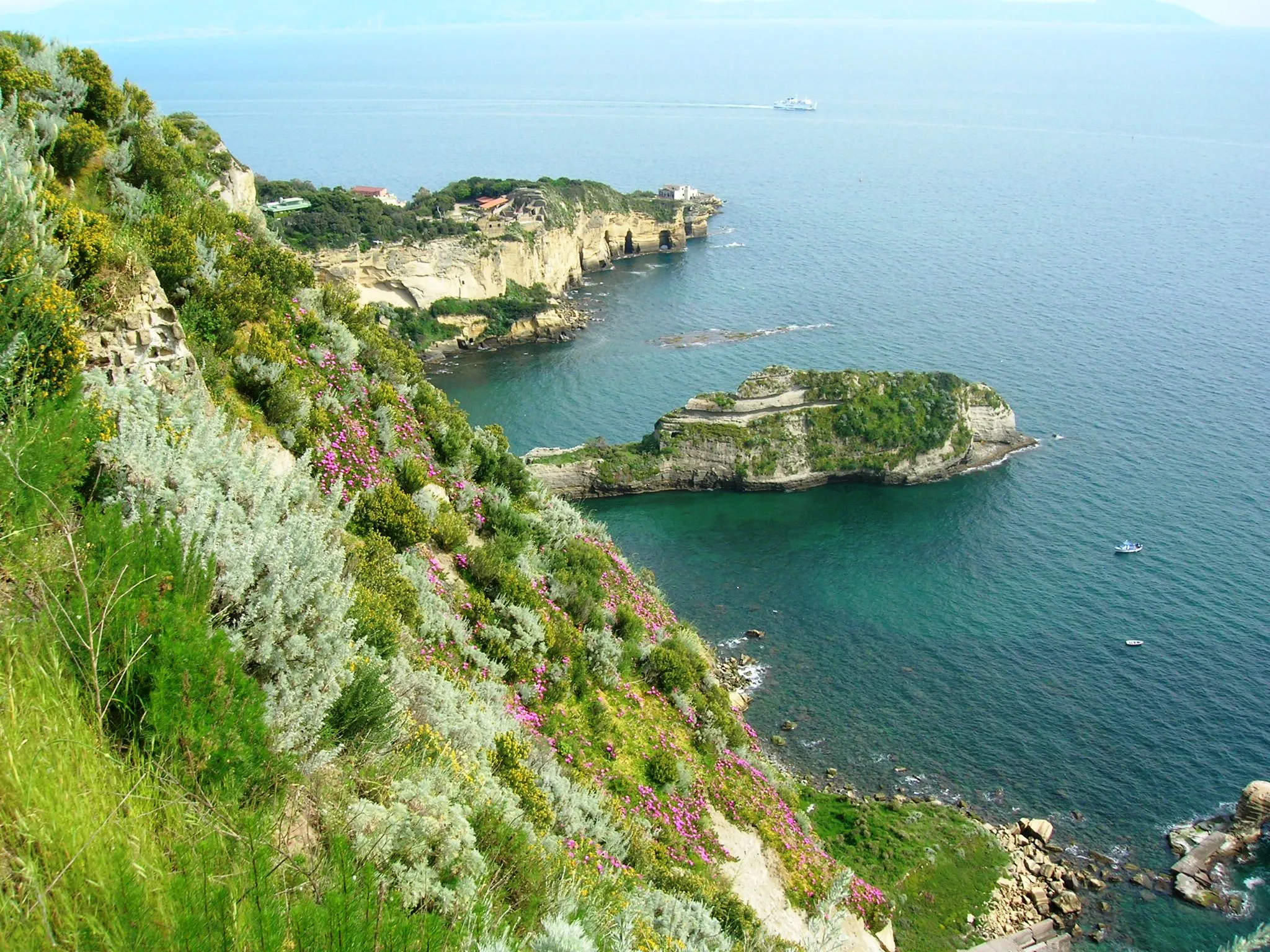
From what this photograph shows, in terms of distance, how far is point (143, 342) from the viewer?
994 cm

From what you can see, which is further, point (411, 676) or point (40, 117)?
point (40, 117)

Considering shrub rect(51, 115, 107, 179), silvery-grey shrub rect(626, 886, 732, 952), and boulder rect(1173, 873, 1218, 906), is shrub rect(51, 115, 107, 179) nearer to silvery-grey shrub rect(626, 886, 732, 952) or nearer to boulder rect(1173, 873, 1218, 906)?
silvery-grey shrub rect(626, 886, 732, 952)

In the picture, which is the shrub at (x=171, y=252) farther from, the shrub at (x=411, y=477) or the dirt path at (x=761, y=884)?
the dirt path at (x=761, y=884)

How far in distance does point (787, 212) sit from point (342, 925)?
117265mm

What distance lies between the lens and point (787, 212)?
114375mm

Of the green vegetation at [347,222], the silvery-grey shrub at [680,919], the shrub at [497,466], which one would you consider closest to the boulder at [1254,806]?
the silvery-grey shrub at [680,919]

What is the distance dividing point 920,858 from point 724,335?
2096 inches

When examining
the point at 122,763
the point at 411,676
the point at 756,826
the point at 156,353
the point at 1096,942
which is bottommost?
the point at 1096,942

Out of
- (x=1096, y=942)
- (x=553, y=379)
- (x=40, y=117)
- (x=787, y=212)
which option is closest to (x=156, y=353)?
(x=40, y=117)

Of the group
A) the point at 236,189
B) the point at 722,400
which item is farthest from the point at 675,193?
the point at 236,189

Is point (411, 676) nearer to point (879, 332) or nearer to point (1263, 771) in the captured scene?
point (1263, 771)

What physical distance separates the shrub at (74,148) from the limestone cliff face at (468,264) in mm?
48842

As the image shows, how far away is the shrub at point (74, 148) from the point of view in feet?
44.6

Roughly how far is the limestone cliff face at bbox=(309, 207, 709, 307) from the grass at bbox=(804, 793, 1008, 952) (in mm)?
49355
